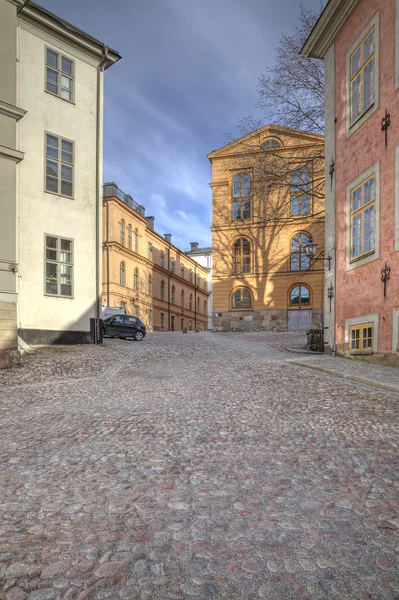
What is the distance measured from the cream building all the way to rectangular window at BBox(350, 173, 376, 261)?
354 inches

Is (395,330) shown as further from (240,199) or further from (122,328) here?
(240,199)

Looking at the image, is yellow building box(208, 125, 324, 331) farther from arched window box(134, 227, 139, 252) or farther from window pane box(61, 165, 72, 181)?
window pane box(61, 165, 72, 181)

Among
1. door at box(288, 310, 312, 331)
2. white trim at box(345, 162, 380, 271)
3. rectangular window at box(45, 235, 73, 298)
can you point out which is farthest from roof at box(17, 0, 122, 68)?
door at box(288, 310, 312, 331)

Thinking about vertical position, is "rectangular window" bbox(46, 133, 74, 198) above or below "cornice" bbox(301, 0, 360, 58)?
below

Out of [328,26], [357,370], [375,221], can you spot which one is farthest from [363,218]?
[328,26]

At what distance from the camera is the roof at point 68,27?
46.9ft

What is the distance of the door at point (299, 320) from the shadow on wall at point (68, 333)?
20.1m

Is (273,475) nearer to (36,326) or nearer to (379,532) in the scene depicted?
(379,532)

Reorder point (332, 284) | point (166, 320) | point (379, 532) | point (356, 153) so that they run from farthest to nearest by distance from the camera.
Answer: point (166, 320), point (332, 284), point (356, 153), point (379, 532)

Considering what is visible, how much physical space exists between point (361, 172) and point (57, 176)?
393 inches

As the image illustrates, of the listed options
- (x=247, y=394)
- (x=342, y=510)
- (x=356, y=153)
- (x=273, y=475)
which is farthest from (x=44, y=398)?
(x=356, y=153)

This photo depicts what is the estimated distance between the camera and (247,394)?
717 centimetres

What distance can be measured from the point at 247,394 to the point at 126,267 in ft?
108

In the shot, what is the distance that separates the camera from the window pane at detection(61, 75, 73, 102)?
50.7 feet
